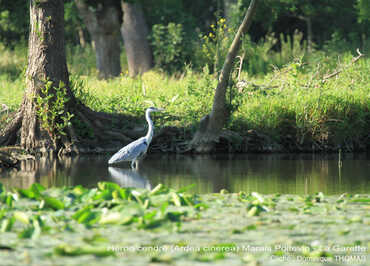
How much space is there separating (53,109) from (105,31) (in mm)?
10516

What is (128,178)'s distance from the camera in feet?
31.6

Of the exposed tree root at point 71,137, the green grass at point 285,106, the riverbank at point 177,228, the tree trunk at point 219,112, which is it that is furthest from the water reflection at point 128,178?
the green grass at point 285,106

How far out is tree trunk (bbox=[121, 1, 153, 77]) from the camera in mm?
25672

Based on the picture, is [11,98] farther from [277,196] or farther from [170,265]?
[170,265]

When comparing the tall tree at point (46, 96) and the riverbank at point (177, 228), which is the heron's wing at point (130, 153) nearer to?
the tall tree at point (46, 96)

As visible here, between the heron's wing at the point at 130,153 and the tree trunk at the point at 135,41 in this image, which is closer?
the heron's wing at the point at 130,153

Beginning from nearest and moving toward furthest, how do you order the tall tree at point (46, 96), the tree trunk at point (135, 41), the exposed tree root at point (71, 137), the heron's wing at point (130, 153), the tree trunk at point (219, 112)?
the heron's wing at point (130, 153) → the tree trunk at point (219, 112) → the tall tree at point (46, 96) → the exposed tree root at point (71, 137) → the tree trunk at point (135, 41)

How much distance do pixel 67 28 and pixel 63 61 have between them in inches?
822

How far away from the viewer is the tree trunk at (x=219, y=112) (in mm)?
12195

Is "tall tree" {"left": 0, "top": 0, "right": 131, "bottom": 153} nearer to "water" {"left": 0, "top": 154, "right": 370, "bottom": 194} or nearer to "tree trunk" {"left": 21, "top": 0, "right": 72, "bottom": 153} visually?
"tree trunk" {"left": 21, "top": 0, "right": 72, "bottom": 153}

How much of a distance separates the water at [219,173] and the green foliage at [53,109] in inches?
28.7

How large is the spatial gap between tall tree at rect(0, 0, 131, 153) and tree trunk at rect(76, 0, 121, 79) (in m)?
9.36

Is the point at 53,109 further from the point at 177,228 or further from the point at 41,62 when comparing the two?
the point at 177,228

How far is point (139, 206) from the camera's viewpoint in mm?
6141
